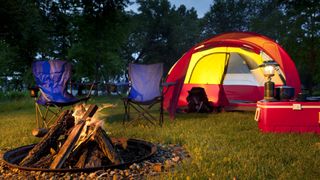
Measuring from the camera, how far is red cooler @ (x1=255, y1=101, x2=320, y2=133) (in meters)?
4.68

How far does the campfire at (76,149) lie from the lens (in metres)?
2.91

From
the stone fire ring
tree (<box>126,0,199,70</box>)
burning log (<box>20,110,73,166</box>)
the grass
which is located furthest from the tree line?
burning log (<box>20,110,73,166</box>)

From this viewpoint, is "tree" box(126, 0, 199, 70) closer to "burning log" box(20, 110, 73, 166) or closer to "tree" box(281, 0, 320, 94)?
"tree" box(281, 0, 320, 94)

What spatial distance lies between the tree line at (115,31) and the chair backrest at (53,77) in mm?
1905

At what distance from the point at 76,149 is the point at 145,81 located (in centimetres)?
306

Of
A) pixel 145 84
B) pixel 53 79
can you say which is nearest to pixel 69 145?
pixel 53 79

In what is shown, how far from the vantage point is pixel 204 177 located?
265 cm

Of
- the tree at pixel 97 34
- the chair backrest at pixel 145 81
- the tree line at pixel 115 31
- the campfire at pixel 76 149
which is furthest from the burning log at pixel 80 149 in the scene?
the tree at pixel 97 34

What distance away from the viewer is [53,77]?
5.67m

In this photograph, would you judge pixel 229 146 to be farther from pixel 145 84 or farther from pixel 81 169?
pixel 145 84

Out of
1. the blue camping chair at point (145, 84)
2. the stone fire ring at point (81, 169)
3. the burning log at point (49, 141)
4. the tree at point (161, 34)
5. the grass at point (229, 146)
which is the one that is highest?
the tree at point (161, 34)

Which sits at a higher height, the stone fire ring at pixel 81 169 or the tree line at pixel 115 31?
the tree line at pixel 115 31

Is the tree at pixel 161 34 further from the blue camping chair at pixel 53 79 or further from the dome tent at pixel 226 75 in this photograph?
the blue camping chair at pixel 53 79

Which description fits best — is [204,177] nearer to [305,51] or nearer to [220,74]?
[220,74]
